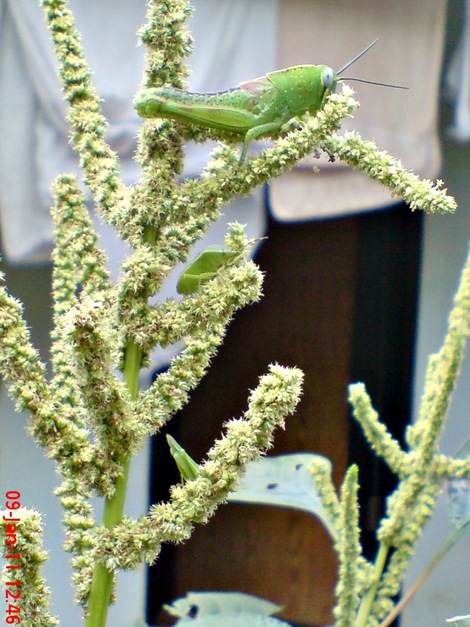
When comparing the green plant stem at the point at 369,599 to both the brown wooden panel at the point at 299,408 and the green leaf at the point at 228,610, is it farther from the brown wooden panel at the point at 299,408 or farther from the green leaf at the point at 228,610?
the brown wooden panel at the point at 299,408

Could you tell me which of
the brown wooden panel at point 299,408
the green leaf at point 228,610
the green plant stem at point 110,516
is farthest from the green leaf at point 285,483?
the green plant stem at point 110,516

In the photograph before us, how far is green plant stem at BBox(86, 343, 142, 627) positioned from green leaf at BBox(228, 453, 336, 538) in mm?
378

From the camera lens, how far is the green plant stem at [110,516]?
0.30 m

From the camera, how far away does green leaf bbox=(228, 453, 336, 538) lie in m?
0.69

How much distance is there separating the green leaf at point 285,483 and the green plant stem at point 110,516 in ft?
1.24

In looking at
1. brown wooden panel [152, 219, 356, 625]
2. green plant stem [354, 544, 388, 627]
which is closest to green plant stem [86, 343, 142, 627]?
green plant stem [354, 544, 388, 627]

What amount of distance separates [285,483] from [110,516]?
1.44ft

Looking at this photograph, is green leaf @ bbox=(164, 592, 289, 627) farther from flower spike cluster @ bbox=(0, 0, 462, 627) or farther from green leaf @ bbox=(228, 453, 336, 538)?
flower spike cluster @ bbox=(0, 0, 462, 627)

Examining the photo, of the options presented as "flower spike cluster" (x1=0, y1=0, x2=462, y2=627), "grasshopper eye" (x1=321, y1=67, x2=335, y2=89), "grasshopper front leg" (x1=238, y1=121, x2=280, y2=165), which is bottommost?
"flower spike cluster" (x1=0, y1=0, x2=462, y2=627)

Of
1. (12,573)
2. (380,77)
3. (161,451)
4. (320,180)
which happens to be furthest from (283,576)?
(12,573)

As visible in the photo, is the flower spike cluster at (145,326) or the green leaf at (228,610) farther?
Answer: the green leaf at (228,610)

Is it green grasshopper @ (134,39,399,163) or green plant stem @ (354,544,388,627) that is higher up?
green grasshopper @ (134,39,399,163)
